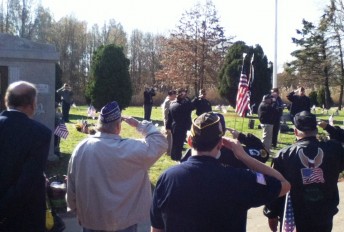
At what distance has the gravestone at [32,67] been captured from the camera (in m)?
10.6

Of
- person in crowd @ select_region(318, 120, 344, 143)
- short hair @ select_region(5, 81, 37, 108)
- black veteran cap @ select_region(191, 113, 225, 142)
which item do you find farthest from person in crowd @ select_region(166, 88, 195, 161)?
black veteran cap @ select_region(191, 113, 225, 142)

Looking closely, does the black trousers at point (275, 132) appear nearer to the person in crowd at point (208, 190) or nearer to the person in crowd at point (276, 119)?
the person in crowd at point (276, 119)

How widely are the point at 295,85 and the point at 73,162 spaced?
195ft

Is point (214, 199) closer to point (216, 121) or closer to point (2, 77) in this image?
point (216, 121)

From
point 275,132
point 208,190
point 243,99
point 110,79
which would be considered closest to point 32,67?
point 243,99

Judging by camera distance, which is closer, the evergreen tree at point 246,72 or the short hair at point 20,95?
the short hair at point 20,95

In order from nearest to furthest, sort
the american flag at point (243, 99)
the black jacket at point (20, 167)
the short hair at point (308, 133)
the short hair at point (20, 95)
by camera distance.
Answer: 1. the black jacket at point (20, 167)
2. the short hair at point (20, 95)
3. the short hair at point (308, 133)
4. the american flag at point (243, 99)

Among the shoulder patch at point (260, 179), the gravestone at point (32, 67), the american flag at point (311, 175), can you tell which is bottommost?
the american flag at point (311, 175)

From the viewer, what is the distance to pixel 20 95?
403 cm

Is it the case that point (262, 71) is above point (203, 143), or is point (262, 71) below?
above

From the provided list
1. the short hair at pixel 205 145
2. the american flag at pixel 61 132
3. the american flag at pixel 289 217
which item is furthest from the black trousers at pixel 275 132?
the short hair at pixel 205 145

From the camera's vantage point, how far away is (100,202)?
4.24 metres

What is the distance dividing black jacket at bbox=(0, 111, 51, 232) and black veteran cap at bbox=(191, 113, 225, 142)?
137 cm

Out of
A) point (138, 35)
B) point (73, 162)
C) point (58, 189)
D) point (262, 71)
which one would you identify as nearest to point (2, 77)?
point (58, 189)
